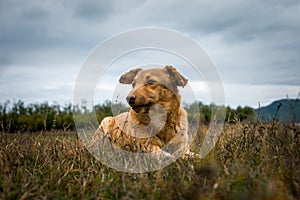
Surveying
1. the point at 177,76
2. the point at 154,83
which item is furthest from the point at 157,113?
the point at 177,76

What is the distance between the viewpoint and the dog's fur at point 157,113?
6.27 meters

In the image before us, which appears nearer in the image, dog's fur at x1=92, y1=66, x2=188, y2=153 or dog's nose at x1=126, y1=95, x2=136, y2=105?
dog's nose at x1=126, y1=95, x2=136, y2=105

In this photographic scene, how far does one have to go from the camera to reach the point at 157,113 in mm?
6387

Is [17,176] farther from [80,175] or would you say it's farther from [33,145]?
[33,145]

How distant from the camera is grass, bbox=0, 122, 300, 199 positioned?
11.2ft

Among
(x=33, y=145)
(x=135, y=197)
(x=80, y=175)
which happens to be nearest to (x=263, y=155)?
(x=135, y=197)

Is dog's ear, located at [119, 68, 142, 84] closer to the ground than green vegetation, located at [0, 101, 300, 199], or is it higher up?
higher up

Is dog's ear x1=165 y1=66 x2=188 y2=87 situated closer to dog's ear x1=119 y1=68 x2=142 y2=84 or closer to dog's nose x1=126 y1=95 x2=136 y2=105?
A: dog's ear x1=119 y1=68 x2=142 y2=84

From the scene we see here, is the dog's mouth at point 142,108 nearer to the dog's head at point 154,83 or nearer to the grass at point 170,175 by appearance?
the dog's head at point 154,83

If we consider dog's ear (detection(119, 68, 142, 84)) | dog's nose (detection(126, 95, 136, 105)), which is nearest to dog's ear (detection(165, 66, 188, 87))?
dog's ear (detection(119, 68, 142, 84))

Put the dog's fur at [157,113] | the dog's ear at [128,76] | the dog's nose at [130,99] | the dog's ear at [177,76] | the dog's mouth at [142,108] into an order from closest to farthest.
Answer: the dog's nose at [130,99] < the dog's mouth at [142,108] < the dog's fur at [157,113] < the dog's ear at [177,76] < the dog's ear at [128,76]

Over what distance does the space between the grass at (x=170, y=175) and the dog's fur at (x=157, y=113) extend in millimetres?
1028

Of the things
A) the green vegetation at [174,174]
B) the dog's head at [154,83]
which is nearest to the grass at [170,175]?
the green vegetation at [174,174]

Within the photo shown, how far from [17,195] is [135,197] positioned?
4.08ft
